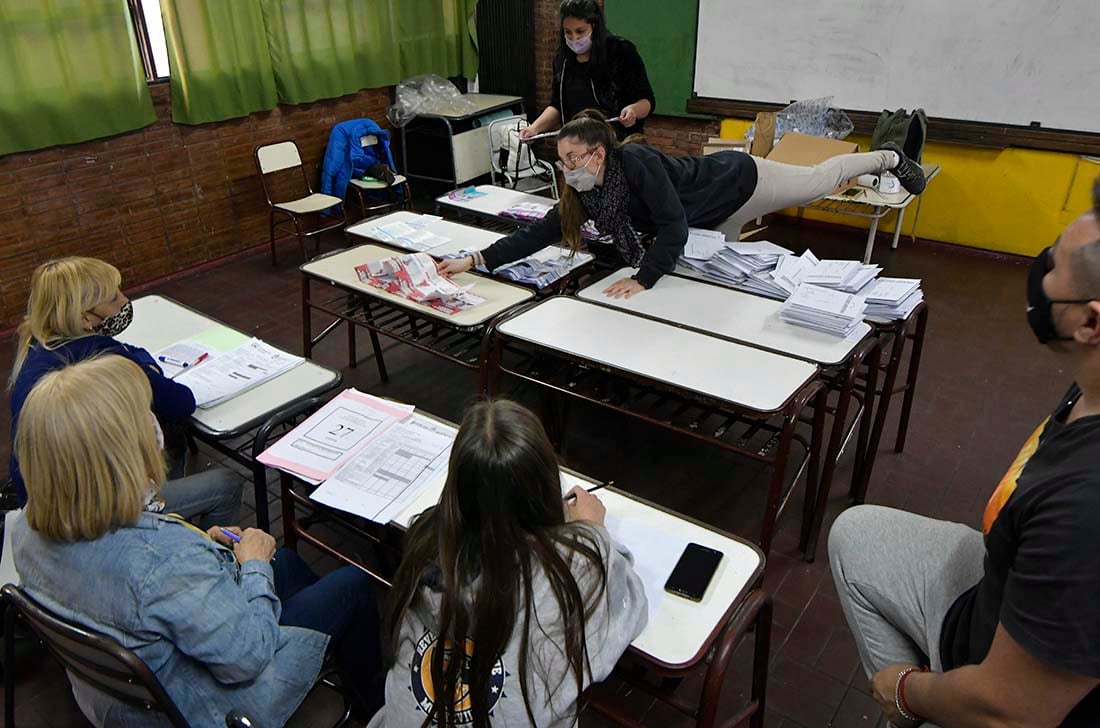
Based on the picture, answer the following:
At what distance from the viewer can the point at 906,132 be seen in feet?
15.3

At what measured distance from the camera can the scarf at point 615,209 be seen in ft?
9.35

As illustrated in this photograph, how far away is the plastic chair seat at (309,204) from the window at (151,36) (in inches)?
40.2

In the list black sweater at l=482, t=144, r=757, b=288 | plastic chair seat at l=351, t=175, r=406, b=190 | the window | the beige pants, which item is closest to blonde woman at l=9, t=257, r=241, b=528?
black sweater at l=482, t=144, r=757, b=288

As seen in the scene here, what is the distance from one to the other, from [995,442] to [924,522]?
69.8 inches

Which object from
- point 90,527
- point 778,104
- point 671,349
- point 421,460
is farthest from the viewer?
point 778,104

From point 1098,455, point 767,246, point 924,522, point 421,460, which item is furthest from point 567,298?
point 1098,455

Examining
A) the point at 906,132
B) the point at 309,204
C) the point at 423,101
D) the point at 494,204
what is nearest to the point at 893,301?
the point at 494,204

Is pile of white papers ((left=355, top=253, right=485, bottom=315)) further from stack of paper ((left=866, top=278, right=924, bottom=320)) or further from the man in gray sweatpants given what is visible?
the man in gray sweatpants

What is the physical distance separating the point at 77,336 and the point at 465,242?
168 cm

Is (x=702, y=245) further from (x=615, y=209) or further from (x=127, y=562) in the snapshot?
(x=127, y=562)

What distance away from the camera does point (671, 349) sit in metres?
2.36

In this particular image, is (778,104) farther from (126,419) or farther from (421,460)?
(126,419)

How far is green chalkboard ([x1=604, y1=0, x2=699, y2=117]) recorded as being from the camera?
5623 mm

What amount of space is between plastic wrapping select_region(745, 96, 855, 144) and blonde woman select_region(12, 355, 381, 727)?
14.9 ft
